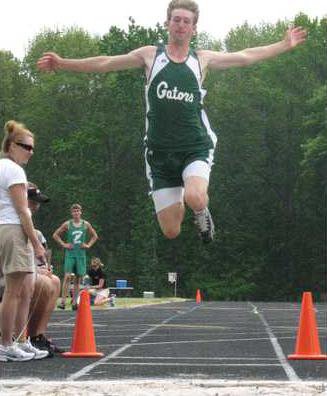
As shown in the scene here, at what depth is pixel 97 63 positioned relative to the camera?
7.53m

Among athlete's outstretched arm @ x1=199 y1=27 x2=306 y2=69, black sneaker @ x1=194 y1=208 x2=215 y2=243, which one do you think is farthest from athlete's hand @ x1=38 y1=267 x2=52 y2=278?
athlete's outstretched arm @ x1=199 y1=27 x2=306 y2=69

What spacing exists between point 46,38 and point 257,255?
66.5 ft

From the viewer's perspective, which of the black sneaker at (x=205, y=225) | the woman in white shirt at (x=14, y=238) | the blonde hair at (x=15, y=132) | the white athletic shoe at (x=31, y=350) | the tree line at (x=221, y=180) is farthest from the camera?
the tree line at (x=221, y=180)

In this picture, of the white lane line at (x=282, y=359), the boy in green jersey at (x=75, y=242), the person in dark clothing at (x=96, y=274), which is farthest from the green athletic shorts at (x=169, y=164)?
the person in dark clothing at (x=96, y=274)

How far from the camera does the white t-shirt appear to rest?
28.5ft

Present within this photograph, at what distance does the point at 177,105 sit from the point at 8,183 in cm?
208

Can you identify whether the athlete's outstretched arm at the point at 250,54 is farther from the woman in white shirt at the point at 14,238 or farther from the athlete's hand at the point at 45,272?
the athlete's hand at the point at 45,272

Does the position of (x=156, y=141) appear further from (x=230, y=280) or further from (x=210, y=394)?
(x=230, y=280)

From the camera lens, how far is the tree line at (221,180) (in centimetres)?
5550

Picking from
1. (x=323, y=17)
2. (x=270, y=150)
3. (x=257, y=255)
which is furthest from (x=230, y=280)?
(x=323, y=17)

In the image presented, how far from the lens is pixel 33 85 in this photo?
213 feet

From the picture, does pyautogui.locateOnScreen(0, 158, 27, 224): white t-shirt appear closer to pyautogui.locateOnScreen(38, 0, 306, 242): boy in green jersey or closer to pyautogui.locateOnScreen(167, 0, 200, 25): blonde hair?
pyautogui.locateOnScreen(38, 0, 306, 242): boy in green jersey

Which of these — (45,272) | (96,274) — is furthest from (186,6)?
(96,274)

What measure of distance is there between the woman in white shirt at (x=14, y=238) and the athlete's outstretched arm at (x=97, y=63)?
4.35ft
